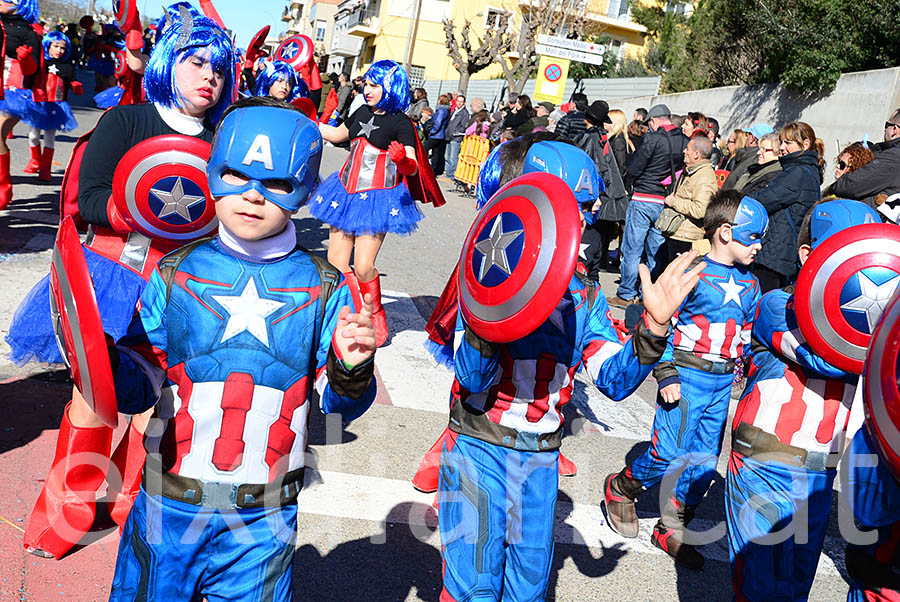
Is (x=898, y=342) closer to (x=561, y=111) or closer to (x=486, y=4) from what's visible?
→ (x=561, y=111)

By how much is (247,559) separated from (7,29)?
27.5ft

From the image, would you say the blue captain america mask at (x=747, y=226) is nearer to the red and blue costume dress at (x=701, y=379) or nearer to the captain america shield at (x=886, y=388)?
the red and blue costume dress at (x=701, y=379)

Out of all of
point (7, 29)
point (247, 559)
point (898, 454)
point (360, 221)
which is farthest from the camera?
point (7, 29)

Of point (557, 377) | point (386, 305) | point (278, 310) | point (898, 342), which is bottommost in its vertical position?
point (386, 305)

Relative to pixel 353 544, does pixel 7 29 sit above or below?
above

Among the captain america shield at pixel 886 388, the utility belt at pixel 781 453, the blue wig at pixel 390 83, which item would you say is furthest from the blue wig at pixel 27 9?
the captain america shield at pixel 886 388

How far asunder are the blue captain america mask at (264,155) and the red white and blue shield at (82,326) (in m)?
0.47

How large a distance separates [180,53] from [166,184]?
0.68 m

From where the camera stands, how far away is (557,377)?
286cm

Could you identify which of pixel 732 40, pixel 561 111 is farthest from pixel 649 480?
pixel 732 40

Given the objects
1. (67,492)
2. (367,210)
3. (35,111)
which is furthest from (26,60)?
(67,492)

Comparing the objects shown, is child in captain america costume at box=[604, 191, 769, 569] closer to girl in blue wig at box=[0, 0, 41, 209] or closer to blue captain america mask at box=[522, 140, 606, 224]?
blue captain america mask at box=[522, 140, 606, 224]

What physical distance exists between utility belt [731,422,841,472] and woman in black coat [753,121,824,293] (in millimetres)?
4298

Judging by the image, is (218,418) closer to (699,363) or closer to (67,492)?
(67,492)
